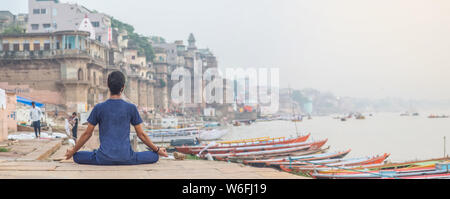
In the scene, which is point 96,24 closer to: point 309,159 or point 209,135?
point 209,135

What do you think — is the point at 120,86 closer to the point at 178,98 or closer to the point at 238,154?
the point at 238,154

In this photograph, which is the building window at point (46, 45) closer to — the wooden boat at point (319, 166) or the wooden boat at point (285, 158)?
the wooden boat at point (285, 158)

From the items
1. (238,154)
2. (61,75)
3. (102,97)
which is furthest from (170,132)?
(238,154)

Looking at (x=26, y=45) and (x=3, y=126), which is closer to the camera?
(x=3, y=126)

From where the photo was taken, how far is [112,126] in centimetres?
442

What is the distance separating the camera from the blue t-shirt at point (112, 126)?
4.42 m

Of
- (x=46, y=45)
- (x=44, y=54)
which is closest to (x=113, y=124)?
(x=44, y=54)

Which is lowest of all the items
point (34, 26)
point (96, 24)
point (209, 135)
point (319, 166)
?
point (209, 135)

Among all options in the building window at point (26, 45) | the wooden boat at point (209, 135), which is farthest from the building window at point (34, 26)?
the wooden boat at point (209, 135)

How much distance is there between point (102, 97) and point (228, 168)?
33.1 m

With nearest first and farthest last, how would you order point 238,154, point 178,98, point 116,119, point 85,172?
1. point 85,172
2. point 116,119
3. point 238,154
4. point 178,98

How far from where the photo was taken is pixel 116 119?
174 inches

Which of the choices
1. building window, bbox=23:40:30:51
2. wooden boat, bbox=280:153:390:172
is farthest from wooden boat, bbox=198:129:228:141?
wooden boat, bbox=280:153:390:172
